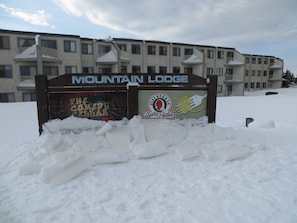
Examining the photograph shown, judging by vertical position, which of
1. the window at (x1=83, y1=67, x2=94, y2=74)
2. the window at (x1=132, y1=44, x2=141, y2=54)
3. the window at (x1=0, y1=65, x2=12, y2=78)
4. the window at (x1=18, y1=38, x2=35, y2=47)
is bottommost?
the window at (x1=0, y1=65, x2=12, y2=78)

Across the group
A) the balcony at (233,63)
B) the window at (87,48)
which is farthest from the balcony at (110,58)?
the balcony at (233,63)

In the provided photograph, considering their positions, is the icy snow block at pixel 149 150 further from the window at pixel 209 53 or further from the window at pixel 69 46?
the window at pixel 209 53

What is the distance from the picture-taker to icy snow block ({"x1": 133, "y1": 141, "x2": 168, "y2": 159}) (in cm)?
510

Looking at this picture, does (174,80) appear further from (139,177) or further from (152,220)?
(152,220)

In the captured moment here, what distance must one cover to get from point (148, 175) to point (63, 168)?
5.87 ft

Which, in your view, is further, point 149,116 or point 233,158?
point 149,116

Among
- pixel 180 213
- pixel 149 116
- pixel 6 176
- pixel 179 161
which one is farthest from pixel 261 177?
pixel 6 176

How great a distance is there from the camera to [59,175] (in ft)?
13.5

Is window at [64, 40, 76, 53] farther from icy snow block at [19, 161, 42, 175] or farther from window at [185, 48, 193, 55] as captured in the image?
icy snow block at [19, 161, 42, 175]

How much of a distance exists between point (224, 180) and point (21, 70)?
90.1ft

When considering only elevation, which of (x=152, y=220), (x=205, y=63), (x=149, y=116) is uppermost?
(x=205, y=63)

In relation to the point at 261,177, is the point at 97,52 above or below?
above

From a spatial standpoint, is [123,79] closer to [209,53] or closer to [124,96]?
[124,96]

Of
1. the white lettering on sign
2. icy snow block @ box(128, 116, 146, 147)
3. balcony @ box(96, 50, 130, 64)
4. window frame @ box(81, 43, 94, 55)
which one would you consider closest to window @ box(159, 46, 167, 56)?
balcony @ box(96, 50, 130, 64)
